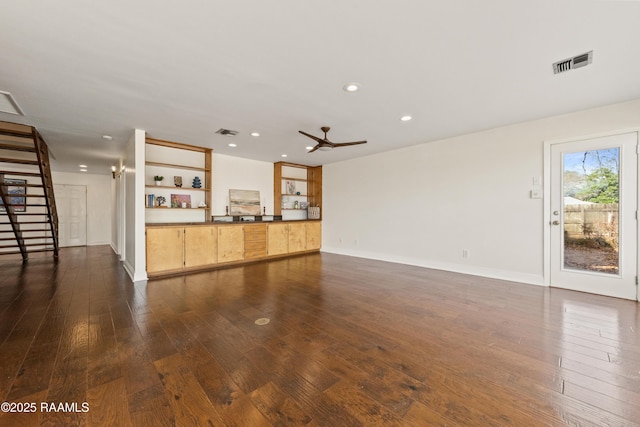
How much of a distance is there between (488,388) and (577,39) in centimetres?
282

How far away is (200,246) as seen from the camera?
197 inches

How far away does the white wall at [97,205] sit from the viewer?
8617mm

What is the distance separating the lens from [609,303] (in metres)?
3.16

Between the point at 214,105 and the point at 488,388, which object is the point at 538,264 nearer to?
the point at 488,388

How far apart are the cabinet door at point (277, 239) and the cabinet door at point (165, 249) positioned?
1.97m

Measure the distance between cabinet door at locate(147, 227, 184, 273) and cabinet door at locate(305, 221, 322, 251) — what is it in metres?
3.26

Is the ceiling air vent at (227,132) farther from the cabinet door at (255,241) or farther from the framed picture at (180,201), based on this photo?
the cabinet door at (255,241)

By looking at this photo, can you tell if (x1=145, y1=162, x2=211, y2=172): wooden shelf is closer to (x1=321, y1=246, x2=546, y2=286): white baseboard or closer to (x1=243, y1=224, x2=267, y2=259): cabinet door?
(x1=243, y1=224, x2=267, y2=259): cabinet door

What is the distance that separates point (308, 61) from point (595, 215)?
175 inches

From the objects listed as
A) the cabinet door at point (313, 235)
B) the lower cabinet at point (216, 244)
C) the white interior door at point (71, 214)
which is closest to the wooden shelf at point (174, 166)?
the lower cabinet at point (216, 244)

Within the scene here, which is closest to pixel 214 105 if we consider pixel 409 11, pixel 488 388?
pixel 409 11

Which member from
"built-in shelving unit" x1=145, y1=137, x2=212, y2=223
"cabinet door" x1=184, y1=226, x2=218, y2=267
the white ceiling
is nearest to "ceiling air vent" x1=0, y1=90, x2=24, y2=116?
the white ceiling

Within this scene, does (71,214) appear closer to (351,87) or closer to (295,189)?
(295,189)

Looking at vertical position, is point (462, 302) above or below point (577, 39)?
below
